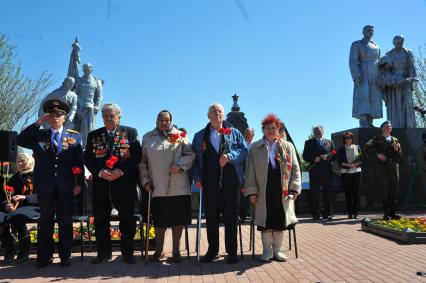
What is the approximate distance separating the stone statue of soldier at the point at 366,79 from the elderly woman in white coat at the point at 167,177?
908cm

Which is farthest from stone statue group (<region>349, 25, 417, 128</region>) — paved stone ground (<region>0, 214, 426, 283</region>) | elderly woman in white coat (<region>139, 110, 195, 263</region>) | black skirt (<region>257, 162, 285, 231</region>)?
elderly woman in white coat (<region>139, 110, 195, 263</region>)

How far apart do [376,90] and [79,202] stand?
9.50m

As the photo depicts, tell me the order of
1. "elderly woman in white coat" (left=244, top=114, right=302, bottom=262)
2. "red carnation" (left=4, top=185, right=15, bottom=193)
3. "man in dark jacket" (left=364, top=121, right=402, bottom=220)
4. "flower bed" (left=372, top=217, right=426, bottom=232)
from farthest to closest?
"man in dark jacket" (left=364, top=121, right=402, bottom=220) → "flower bed" (left=372, top=217, right=426, bottom=232) → "red carnation" (left=4, top=185, right=15, bottom=193) → "elderly woman in white coat" (left=244, top=114, right=302, bottom=262)

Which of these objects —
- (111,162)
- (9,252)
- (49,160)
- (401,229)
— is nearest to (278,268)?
(111,162)

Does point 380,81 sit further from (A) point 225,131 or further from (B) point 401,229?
(A) point 225,131

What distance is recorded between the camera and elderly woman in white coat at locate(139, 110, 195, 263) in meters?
6.13

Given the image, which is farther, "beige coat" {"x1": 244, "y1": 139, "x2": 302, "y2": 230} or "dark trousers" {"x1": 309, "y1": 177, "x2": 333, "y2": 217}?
"dark trousers" {"x1": 309, "y1": 177, "x2": 333, "y2": 217}

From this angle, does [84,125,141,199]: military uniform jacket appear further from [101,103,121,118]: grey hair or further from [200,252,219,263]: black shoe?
[200,252,219,263]: black shoe

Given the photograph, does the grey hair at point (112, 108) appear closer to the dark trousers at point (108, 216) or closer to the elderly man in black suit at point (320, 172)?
the dark trousers at point (108, 216)

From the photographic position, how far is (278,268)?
5.57 metres

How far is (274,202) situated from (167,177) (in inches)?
58.9

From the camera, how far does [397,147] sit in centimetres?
980

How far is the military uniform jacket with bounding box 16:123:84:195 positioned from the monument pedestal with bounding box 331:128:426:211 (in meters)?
9.06

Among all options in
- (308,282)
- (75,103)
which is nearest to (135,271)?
(308,282)
